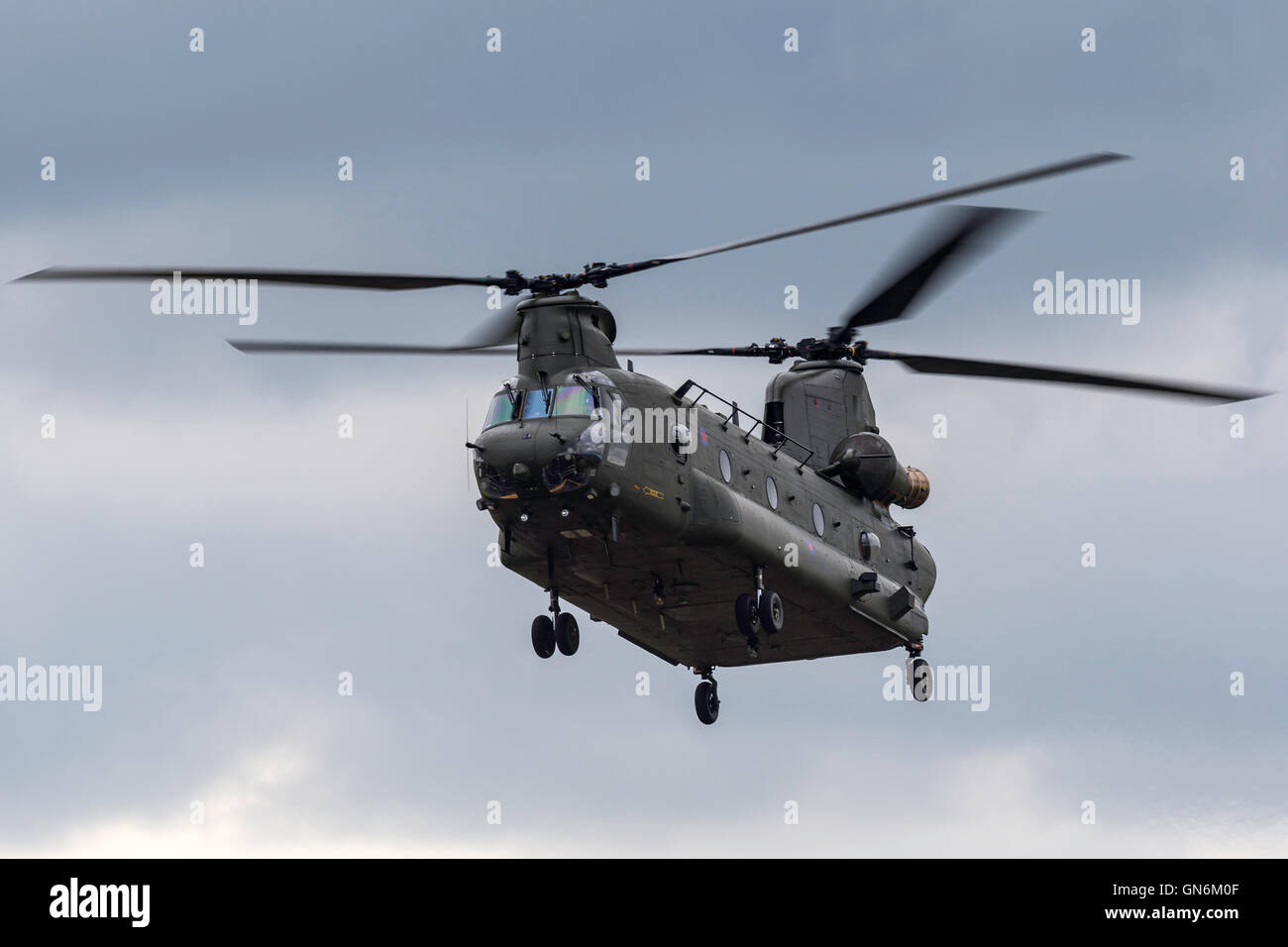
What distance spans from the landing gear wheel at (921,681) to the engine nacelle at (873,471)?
13.3 ft

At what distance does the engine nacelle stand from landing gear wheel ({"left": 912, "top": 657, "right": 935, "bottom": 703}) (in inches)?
159

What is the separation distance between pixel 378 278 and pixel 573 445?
208 inches

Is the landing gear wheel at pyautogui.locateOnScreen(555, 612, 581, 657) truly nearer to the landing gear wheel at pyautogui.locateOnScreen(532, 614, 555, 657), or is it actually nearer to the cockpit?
the landing gear wheel at pyautogui.locateOnScreen(532, 614, 555, 657)

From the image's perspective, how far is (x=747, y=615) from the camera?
5422 centimetres

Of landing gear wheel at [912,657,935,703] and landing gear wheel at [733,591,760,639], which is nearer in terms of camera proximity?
landing gear wheel at [733,591,760,639]

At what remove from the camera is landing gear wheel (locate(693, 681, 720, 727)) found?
60.8 meters

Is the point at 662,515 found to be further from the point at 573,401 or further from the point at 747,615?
the point at 747,615

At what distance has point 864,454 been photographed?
61.3 meters

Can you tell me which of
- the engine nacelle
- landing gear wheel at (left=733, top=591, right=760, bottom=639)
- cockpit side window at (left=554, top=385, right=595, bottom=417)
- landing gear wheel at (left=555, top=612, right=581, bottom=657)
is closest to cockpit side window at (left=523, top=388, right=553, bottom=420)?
cockpit side window at (left=554, top=385, right=595, bottom=417)

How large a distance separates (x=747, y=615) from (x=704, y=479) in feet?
Answer: 10.8

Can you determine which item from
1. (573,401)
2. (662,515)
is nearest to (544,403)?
(573,401)

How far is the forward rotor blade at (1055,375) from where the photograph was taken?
180 ft

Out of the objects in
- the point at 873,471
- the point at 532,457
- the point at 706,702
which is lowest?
the point at 706,702
